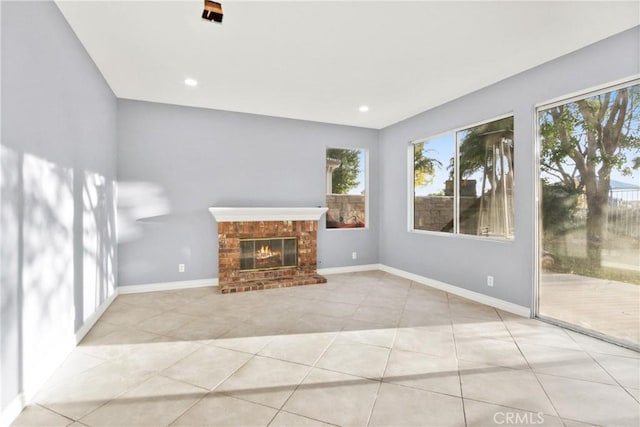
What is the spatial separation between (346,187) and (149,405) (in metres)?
4.29

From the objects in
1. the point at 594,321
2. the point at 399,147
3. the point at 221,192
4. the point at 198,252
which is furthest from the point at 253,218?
the point at 594,321

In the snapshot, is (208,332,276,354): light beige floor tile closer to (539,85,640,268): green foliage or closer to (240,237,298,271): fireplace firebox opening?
(240,237,298,271): fireplace firebox opening

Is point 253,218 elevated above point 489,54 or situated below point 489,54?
below

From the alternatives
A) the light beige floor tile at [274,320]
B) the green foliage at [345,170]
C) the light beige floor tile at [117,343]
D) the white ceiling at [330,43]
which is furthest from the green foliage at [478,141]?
the light beige floor tile at [117,343]

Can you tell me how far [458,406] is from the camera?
1.79 metres

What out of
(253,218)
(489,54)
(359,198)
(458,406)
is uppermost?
(489,54)

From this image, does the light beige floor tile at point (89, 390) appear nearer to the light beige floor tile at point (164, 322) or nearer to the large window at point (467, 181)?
the light beige floor tile at point (164, 322)

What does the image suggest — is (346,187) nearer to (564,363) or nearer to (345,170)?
(345,170)

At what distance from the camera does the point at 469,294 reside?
3.91m

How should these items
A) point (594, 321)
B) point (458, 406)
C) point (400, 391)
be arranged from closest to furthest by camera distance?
point (458, 406) < point (400, 391) < point (594, 321)

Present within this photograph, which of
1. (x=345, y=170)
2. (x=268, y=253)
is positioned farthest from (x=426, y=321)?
(x=345, y=170)

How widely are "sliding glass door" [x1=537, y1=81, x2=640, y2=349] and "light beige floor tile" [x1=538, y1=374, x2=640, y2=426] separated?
0.97 metres

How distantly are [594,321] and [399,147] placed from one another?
3379 mm

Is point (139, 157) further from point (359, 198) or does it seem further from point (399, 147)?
point (399, 147)
